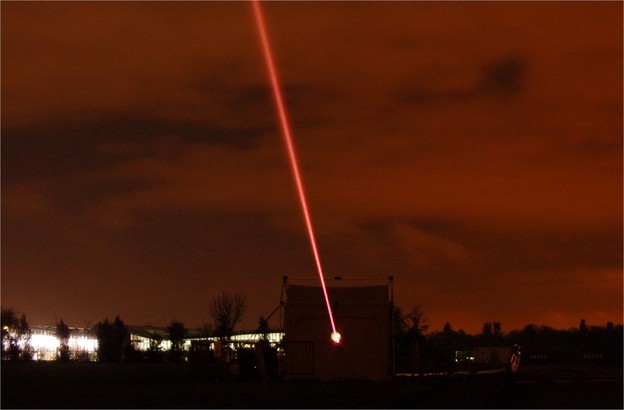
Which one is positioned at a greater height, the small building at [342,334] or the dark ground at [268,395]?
the small building at [342,334]

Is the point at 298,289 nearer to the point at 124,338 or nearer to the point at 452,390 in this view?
the point at 452,390

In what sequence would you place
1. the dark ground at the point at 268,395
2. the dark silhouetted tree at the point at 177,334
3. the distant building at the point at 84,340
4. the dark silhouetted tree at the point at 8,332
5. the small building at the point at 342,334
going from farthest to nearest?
the dark silhouetted tree at the point at 177,334 → the distant building at the point at 84,340 → the dark silhouetted tree at the point at 8,332 → the small building at the point at 342,334 → the dark ground at the point at 268,395

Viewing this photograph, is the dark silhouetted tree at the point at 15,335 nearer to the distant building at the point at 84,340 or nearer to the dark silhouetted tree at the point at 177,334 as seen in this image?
the distant building at the point at 84,340

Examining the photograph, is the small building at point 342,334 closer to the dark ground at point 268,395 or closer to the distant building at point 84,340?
the dark ground at point 268,395

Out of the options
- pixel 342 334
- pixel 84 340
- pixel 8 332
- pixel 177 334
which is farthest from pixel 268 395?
pixel 84 340

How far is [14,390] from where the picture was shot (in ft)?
59.0

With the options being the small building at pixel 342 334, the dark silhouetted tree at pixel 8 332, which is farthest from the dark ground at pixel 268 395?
the dark silhouetted tree at pixel 8 332

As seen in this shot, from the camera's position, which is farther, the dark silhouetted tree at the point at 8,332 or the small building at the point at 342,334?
the dark silhouetted tree at the point at 8,332

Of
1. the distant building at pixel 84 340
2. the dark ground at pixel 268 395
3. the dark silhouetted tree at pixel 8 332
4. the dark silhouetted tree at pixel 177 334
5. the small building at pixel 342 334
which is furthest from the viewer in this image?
the dark silhouetted tree at pixel 177 334

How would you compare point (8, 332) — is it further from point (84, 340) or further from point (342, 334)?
point (342, 334)

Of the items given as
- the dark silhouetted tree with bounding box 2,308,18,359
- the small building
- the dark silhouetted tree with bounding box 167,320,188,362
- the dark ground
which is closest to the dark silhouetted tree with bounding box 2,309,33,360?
the dark silhouetted tree with bounding box 2,308,18,359

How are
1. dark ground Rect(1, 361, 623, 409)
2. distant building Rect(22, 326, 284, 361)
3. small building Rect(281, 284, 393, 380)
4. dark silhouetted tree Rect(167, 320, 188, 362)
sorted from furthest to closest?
dark silhouetted tree Rect(167, 320, 188, 362) → distant building Rect(22, 326, 284, 361) → small building Rect(281, 284, 393, 380) → dark ground Rect(1, 361, 623, 409)

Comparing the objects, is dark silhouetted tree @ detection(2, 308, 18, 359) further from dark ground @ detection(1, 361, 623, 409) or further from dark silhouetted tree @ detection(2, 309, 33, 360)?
dark ground @ detection(1, 361, 623, 409)

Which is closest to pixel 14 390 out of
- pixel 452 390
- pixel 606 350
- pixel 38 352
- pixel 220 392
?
pixel 220 392
